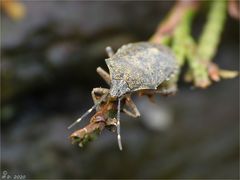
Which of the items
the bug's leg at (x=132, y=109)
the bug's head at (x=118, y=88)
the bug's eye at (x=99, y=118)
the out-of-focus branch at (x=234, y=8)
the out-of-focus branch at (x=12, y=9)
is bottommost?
the bug's eye at (x=99, y=118)

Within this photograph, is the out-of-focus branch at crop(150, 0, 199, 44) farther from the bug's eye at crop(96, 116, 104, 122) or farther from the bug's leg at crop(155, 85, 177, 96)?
the bug's eye at crop(96, 116, 104, 122)

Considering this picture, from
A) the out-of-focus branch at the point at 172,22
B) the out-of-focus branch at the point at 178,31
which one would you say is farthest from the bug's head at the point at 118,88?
the out-of-focus branch at the point at 172,22

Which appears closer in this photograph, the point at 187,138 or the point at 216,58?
the point at 187,138

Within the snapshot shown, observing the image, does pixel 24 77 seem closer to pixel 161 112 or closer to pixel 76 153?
pixel 76 153

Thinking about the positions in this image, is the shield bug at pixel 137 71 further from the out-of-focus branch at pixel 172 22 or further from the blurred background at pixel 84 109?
the blurred background at pixel 84 109

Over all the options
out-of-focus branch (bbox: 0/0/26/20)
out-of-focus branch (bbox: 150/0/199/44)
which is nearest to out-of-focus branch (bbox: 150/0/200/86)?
out-of-focus branch (bbox: 150/0/199/44)

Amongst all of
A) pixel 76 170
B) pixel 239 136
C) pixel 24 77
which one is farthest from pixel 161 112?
pixel 24 77

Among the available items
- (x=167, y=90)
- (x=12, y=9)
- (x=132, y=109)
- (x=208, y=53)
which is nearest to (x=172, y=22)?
(x=208, y=53)
